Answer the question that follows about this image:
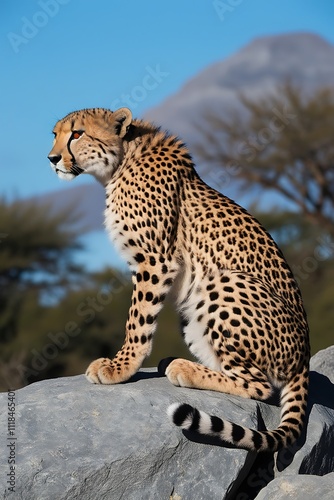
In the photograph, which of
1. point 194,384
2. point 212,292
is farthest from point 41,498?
point 212,292

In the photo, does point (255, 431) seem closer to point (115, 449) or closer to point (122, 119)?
point (115, 449)

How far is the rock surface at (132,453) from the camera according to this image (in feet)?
15.8

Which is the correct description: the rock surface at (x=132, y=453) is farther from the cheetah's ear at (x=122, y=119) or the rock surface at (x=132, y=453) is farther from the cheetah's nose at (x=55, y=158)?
the cheetah's ear at (x=122, y=119)

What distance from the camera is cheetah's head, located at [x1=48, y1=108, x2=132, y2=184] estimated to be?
18.8 ft

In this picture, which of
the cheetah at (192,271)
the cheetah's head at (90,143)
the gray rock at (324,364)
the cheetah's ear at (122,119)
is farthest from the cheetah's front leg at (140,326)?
the gray rock at (324,364)

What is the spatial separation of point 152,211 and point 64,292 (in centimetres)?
1690

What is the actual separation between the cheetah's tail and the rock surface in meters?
0.12

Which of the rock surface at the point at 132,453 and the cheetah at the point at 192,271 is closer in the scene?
the rock surface at the point at 132,453

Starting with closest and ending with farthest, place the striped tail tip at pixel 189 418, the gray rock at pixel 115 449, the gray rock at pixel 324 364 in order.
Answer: the striped tail tip at pixel 189 418 → the gray rock at pixel 115 449 → the gray rock at pixel 324 364

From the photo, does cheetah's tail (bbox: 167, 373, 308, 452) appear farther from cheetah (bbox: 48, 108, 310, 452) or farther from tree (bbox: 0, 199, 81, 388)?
tree (bbox: 0, 199, 81, 388)

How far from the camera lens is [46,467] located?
15.9 ft

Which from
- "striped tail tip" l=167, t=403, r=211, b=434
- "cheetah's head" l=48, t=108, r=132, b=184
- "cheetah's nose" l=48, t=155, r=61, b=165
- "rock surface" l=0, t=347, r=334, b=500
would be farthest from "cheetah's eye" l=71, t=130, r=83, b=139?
"striped tail tip" l=167, t=403, r=211, b=434

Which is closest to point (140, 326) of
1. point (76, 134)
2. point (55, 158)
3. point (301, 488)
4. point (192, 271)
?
point (192, 271)

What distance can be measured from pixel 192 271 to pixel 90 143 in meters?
0.94
